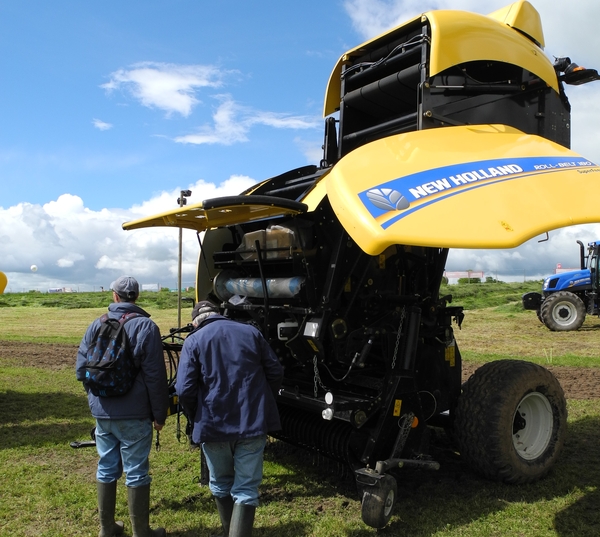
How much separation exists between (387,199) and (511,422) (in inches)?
93.1

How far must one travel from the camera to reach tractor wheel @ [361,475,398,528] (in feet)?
13.1

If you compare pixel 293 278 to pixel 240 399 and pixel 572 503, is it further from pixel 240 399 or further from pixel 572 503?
pixel 572 503

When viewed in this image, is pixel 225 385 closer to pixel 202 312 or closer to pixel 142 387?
pixel 202 312

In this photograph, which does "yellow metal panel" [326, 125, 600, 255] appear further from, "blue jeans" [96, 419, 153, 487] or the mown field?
the mown field

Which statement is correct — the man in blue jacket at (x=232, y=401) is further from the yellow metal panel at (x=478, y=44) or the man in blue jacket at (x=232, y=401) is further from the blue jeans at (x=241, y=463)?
the yellow metal panel at (x=478, y=44)

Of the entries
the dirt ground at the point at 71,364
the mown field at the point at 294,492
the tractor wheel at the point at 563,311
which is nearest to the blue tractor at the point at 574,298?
the tractor wheel at the point at 563,311

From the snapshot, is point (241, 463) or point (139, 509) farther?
point (139, 509)

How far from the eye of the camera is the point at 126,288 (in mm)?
4133

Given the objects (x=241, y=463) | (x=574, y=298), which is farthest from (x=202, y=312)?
(x=574, y=298)

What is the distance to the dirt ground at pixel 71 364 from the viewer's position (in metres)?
8.68

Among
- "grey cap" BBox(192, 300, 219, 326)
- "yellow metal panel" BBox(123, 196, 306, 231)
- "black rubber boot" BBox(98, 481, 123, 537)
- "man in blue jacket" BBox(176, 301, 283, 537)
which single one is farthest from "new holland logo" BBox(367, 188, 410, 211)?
"black rubber boot" BBox(98, 481, 123, 537)

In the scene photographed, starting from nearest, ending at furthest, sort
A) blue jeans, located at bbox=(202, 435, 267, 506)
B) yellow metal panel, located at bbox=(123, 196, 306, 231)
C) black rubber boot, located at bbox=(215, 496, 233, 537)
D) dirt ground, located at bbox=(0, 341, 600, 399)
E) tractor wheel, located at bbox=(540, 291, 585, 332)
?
blue jeans, located at bbox=(202, 435, 267, 506), black rubber boot, located at bbox=(215, 496, 233, 537), yellow metal panel, located at bbox=(123, 196, 306, 231), dirt ground, located at bbox=(0, 341, 600, 399), tractor wheel, located at bbox=(540, 291, 585, 332)

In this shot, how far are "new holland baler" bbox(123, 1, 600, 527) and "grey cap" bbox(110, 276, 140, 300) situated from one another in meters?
0.72

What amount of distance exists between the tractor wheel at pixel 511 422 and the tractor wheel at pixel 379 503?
1.03m
